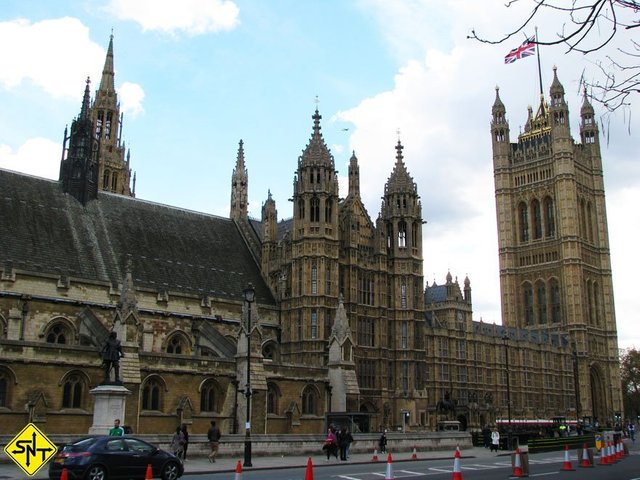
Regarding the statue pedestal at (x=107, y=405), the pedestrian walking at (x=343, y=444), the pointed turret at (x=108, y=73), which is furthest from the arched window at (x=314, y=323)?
the pointed turret at (x=108, y=73)

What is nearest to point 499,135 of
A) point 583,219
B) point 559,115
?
point 559,115

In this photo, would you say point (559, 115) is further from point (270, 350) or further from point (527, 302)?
point (270, 350)

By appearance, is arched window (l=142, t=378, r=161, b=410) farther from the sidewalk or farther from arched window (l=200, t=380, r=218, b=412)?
the sidewalk

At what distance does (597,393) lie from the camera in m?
115

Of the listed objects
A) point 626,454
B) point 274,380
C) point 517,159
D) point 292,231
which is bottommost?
point 626,454

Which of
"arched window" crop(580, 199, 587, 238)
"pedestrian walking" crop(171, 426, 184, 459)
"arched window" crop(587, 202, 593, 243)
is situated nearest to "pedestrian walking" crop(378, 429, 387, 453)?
"pedestrian walking" crop(171, 426, 184, 459)

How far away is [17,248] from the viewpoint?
40062 mm

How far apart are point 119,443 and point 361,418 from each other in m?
25.3

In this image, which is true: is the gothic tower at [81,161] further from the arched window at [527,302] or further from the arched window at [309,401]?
the arched window at [527,302]

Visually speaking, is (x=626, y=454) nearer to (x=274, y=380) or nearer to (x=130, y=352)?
(x=274, y=380)

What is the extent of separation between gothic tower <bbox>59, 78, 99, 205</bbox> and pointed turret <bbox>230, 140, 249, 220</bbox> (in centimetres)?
Result: 1203

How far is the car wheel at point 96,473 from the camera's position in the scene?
59.6 ft

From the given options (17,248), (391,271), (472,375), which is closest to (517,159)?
(472,375)

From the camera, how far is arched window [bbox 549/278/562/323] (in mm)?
118125
